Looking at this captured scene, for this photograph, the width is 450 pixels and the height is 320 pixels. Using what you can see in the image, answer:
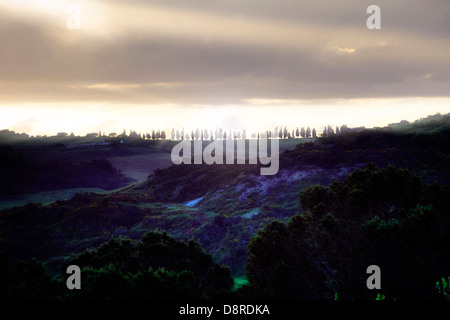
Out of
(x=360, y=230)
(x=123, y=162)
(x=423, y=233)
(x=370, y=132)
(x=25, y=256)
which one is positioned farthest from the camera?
(x=123, y=162)

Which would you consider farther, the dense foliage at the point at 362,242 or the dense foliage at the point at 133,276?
the dense foliage at the point at 362,242

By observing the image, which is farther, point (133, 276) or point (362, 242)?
point (362, 242)

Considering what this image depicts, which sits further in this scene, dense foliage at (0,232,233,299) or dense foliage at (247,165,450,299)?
dense foliage at (247,165,450,299)

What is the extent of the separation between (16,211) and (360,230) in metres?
52.7

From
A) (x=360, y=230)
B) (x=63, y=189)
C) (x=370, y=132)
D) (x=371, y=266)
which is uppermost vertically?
(x=370, y=132)

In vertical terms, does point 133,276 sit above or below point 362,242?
below

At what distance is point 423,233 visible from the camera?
59.2 ft

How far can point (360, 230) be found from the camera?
65.4 feet
